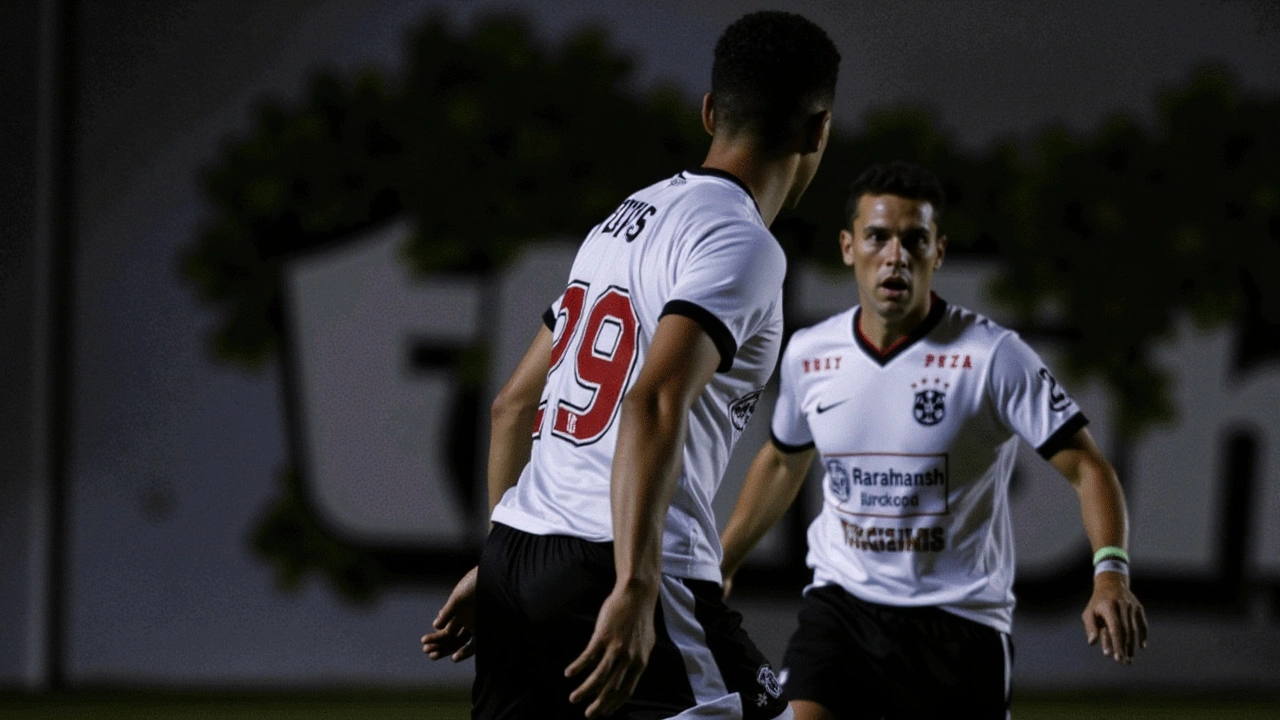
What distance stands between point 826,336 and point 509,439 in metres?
1.65

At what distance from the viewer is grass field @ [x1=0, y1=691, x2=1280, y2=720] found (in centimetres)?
696

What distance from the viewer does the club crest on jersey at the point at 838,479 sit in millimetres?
3748

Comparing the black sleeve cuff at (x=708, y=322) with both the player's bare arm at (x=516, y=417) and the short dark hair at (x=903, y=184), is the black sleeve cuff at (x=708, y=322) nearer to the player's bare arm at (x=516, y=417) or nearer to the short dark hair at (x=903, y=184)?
the player's bare arm at (x=516, y=417)

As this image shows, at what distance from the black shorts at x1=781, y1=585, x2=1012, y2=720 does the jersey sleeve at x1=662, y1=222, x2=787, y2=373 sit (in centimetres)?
180

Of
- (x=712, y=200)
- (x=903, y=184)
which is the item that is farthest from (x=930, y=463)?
(x=712, y=200)

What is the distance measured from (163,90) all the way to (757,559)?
4571 millimetres

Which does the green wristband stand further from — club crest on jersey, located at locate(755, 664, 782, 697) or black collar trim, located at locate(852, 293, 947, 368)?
club crest on jersey, located at locate(755, 664, 782, 697)

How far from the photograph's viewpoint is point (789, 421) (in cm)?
389

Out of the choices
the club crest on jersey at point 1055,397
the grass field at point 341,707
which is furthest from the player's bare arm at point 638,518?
the grass field at point 341,707

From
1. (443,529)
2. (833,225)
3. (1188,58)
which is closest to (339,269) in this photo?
(443,529)

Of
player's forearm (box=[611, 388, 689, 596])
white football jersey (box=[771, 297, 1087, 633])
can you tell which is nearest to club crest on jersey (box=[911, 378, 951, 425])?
white football jersey (box=[771, 297, 1087, 633])

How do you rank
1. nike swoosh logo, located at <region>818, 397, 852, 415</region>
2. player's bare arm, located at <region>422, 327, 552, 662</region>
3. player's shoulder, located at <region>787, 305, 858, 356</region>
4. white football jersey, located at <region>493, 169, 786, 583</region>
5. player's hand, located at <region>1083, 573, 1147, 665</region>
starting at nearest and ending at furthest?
white football jersey, located at <region>493, 169, 786, 583</region>
player's bare arm, located at <region>422, 327, 552, 662</region>
player's hand, located at <region>1083, 573, 1147, 665</region>
nike swoosh logo, located at <region>818, 397, 852, 415</region>
player's shoulder, located at <region>787, 305, 858, 356</region>

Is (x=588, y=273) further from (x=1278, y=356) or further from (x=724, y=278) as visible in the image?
(x=1278, y=356)

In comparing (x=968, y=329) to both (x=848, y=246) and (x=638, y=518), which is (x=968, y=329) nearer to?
(x=848, y=246)
